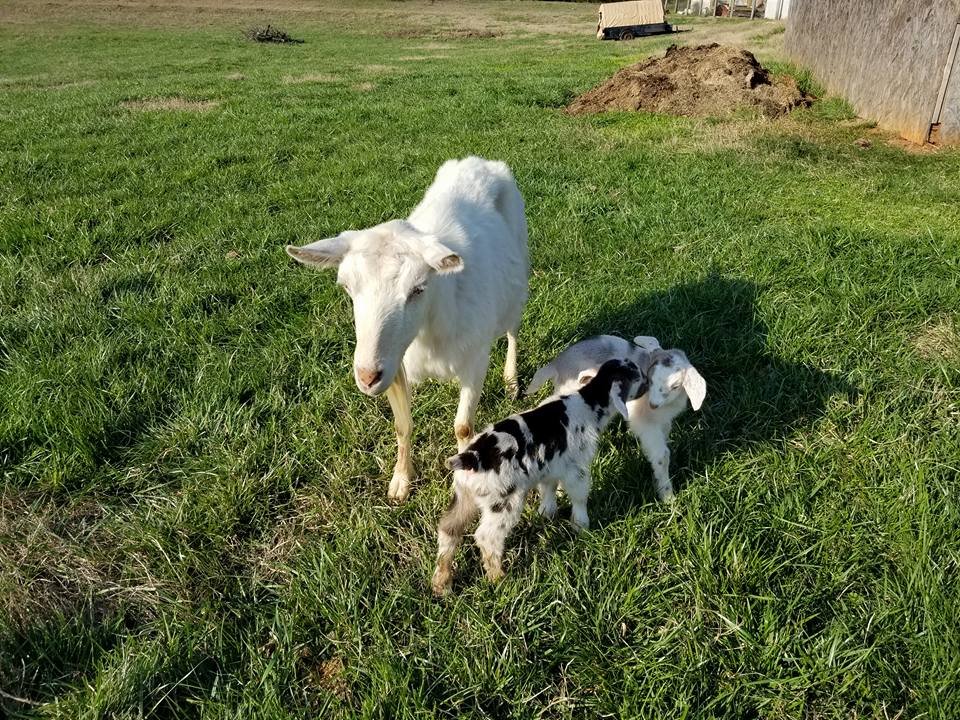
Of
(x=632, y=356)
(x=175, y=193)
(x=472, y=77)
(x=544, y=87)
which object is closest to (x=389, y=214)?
(x=175, y=193)

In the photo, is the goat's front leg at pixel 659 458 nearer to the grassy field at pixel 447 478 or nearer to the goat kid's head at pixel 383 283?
the grassy field at pixel 447 478

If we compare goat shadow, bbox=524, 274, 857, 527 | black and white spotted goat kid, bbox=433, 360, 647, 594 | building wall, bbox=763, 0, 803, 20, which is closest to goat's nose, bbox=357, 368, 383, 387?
black and white spotted goat kid, bbox=433, 360, 647, 594

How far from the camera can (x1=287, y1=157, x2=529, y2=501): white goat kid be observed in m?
2.36

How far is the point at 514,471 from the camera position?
94.7 inches

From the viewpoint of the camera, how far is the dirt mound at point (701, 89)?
1030cm

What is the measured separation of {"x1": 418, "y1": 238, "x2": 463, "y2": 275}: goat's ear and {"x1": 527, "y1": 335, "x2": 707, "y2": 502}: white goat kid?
95 cm

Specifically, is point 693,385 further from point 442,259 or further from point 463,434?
point 442,259

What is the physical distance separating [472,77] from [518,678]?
16582 millimetres

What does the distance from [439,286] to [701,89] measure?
10.2 meters

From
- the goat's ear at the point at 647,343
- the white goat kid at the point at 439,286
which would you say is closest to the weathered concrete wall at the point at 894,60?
the white goat kid at the point at 439,286

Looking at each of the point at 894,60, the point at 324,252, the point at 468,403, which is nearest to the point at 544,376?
the point at 468,403

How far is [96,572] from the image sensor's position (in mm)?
2537

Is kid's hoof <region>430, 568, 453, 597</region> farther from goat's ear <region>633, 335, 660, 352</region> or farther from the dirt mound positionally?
the dirt mound

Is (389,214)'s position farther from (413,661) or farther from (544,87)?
(544,87)
